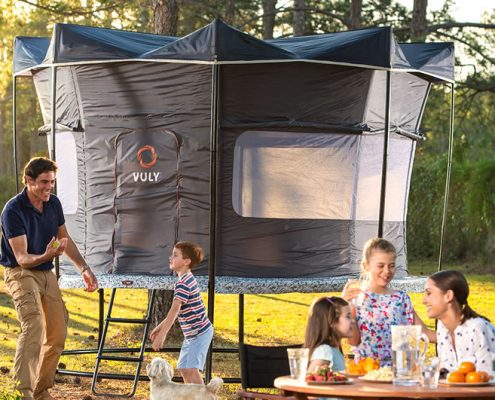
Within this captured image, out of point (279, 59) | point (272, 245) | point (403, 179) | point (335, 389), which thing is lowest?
point (335, 389)

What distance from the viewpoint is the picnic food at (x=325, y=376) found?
5555 millimetres

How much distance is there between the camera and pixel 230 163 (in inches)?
437

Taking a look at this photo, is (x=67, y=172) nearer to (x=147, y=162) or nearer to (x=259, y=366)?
(x=147, y=162)

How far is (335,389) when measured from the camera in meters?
5.36

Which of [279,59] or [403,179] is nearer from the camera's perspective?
[279,59]

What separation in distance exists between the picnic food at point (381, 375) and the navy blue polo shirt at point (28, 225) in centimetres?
397

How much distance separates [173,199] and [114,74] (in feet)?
4.58

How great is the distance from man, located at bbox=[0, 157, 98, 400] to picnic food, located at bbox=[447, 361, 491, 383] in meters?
3.93

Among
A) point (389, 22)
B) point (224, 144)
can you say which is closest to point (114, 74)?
point (224, 144)

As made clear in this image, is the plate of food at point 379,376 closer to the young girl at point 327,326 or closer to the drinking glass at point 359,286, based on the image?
the young girl at point 327,326

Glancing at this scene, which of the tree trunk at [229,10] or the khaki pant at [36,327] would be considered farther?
the tree trunk at [229,10]

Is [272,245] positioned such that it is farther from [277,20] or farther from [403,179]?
[277,20]

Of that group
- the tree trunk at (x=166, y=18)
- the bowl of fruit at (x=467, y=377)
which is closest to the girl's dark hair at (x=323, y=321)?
the bowl of fruit at (x=467, y=377)

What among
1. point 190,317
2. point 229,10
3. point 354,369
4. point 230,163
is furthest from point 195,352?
point 229,10
